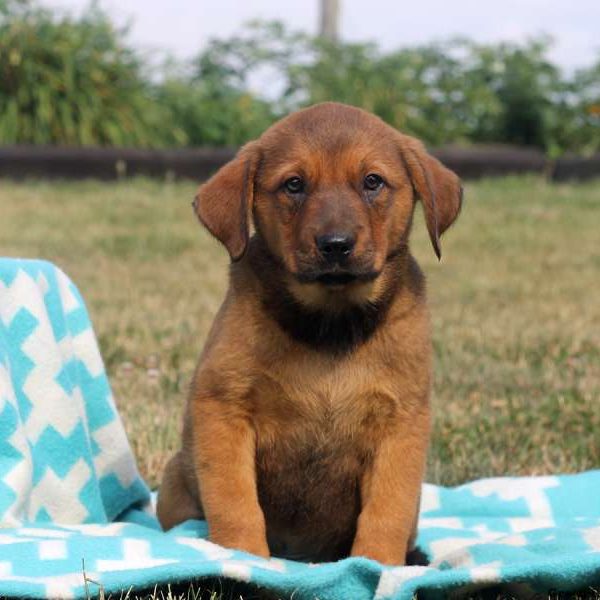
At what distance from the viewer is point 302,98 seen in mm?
13992

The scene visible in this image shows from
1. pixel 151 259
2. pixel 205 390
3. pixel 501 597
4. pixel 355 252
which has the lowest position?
pixel 151 259

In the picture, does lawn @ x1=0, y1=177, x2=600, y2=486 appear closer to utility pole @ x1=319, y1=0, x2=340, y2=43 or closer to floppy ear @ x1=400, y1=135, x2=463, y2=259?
floppy ear @ x1=400, y1=135, x2=463, y2=259

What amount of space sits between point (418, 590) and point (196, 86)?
12.0m

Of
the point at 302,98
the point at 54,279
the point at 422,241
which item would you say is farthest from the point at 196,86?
the point at 54,279

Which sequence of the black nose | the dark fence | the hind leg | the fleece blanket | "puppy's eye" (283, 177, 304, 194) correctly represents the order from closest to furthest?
the fleece blanket < the black nose < "puppy's eye" (283, 177, 304, 194) < the hind leg < the dark fence

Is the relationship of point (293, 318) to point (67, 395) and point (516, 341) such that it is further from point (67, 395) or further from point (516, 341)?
point (516, 341)

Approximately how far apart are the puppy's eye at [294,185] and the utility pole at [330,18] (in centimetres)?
1304

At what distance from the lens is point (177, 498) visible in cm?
376

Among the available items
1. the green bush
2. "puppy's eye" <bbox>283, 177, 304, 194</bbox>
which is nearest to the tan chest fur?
"puppy's eye" <bbox>283, 177, 304, 194</bbox>

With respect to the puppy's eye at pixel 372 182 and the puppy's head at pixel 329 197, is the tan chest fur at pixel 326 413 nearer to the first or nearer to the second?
the puppy's head at pixel 329 197

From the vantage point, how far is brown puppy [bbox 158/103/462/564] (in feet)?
10.8


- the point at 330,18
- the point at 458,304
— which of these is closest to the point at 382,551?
the point at 458,304

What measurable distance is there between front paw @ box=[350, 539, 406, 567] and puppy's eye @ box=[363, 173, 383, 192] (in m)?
0.96

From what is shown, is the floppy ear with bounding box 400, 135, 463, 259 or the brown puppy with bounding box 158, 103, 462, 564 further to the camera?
the floppy ear with bounding box 400, 135, 463, 259
